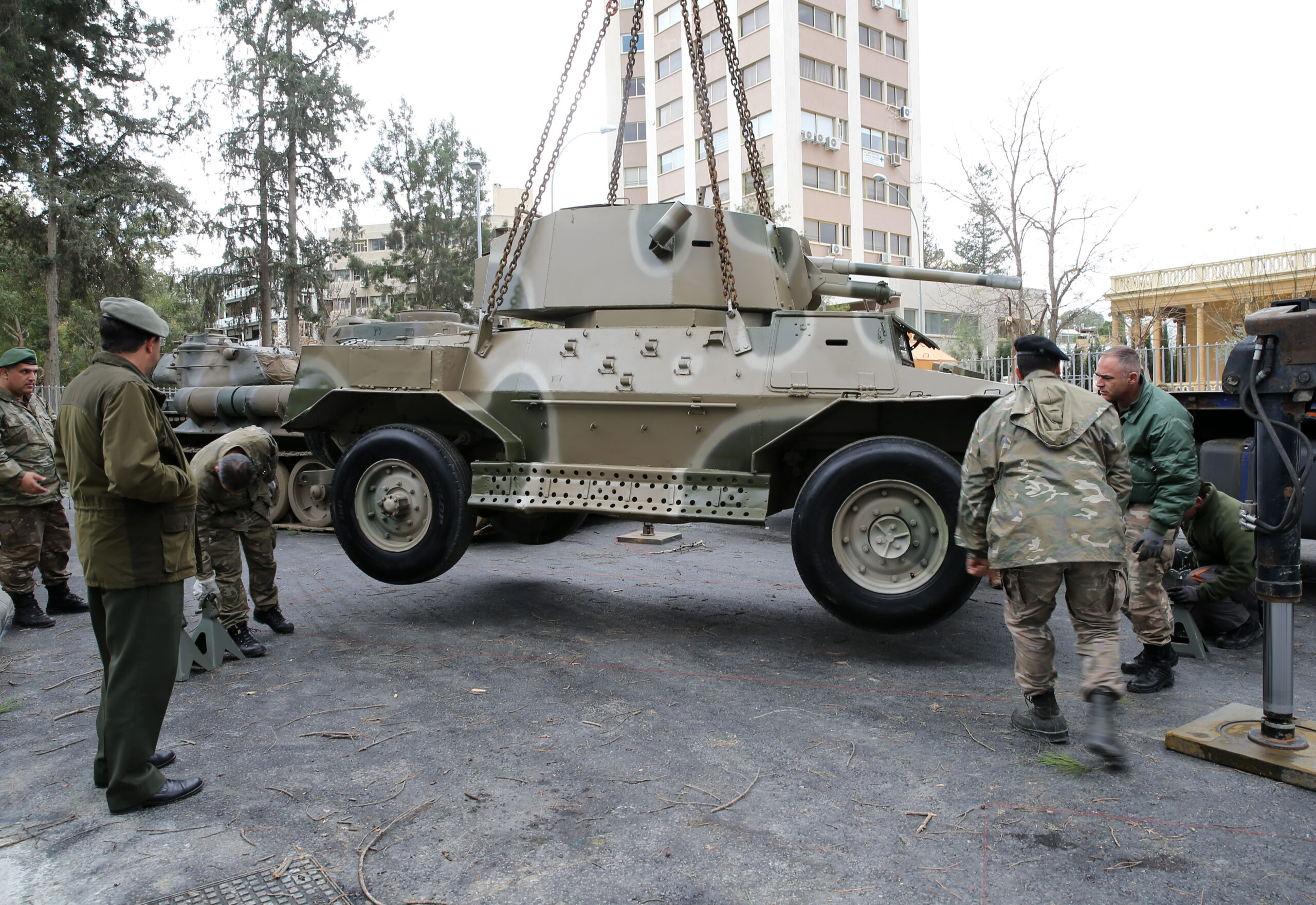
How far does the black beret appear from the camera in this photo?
4004mm

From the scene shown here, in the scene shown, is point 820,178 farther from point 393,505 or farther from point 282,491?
point 393,505

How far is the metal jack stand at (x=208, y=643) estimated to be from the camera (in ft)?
16.7

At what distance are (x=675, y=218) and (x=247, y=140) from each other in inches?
940

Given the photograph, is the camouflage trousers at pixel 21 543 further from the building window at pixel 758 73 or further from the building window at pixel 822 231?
the building window at pixel 758 73

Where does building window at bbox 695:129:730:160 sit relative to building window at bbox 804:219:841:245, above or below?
above

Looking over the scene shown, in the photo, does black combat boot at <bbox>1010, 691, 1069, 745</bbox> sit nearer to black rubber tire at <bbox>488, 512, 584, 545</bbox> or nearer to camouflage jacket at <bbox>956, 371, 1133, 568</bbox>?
camouflage jacket at <bbox>956, 371, 1133, 568</bbox>

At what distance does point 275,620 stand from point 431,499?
1.26 meters

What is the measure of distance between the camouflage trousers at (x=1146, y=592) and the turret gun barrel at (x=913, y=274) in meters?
3.31

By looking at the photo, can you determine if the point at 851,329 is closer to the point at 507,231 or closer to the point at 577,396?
the point at 577,396

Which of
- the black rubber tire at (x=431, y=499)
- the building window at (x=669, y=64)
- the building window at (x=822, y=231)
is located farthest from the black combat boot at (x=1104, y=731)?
the building window at (x=669, y=64)

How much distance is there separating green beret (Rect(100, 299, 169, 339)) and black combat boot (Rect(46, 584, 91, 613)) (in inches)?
163

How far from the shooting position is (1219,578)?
5.44 metres

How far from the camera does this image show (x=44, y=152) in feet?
75.6

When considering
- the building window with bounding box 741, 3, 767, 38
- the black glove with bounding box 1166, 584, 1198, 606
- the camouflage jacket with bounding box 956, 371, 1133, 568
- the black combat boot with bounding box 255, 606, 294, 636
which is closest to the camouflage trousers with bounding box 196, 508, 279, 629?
the black combat boot with bounding box 255, 606, 294, 636
